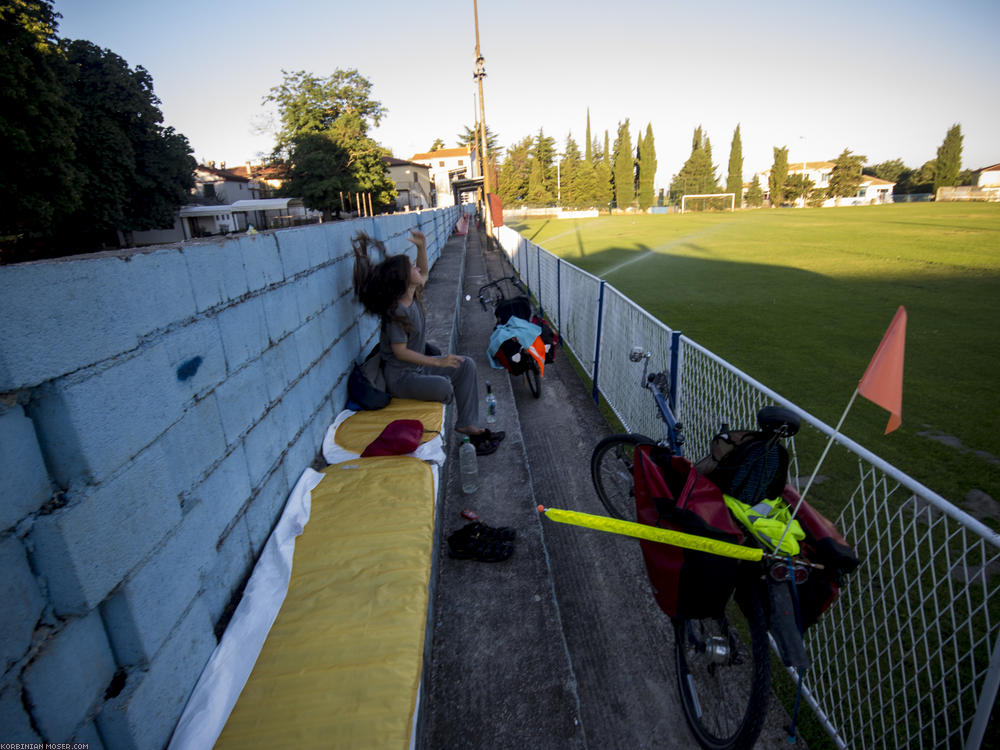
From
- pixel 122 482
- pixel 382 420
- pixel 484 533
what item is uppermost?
pixel 122 482

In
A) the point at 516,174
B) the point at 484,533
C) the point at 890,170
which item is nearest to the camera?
the point at 484,533

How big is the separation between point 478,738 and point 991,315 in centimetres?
1146

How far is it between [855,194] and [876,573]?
83750 millimetres

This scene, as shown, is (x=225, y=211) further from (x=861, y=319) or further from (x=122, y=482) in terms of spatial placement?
(x=122, y=482)

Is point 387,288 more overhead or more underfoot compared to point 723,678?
more overhead

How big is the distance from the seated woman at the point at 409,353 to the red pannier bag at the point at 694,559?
225 cm

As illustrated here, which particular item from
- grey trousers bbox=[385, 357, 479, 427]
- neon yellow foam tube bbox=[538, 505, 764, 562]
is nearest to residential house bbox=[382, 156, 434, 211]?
grey trousers bbox=[385, 357, 479, 427]

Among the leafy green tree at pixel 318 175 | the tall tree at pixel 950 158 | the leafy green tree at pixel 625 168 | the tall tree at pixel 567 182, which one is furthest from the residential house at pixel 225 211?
the tall tree at pixel 950 158

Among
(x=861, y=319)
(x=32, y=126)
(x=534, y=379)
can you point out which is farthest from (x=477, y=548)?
(x=32, y=126)

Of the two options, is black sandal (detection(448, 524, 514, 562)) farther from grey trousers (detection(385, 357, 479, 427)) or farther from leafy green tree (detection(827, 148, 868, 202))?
leafy green tree (detection(827, 148, 868, 202))

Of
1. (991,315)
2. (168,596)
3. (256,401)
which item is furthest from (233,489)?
(991,315)

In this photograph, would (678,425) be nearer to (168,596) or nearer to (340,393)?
(340,393)

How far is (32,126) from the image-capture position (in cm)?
1848

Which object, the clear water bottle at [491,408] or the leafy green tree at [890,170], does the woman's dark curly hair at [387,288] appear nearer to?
the clear water bottle at [491,408]
